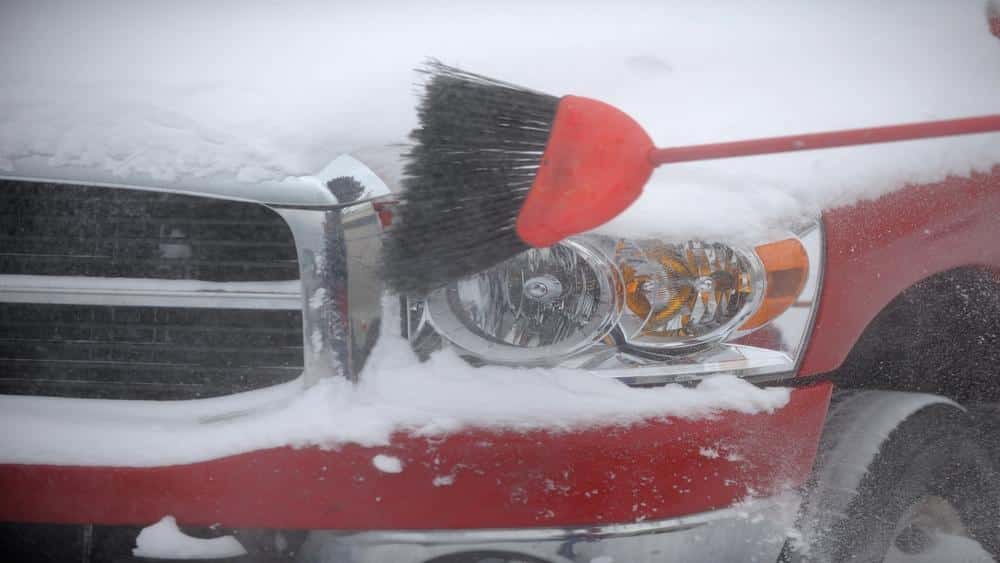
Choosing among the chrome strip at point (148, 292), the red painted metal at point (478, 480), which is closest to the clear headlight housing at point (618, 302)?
the red painted metal at point (478, 480)

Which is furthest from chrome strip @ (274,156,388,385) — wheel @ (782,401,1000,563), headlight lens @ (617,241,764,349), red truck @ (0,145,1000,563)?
wheel @ (782,401,1000,563)

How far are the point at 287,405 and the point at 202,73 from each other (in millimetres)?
698

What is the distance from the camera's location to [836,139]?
124 cm

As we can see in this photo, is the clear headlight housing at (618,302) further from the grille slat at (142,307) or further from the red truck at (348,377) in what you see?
the grille slat at (142,307)

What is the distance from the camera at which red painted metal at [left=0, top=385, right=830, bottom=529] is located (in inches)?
56.4

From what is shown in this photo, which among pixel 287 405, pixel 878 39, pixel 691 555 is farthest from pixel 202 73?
pixel 878 39

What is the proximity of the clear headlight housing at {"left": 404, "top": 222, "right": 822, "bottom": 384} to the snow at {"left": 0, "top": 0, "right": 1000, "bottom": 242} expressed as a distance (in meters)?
0.06

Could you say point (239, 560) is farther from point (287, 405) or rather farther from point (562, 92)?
point (562, 92)

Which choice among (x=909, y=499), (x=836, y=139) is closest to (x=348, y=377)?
(x=836, y=139)

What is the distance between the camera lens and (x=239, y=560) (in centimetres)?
159

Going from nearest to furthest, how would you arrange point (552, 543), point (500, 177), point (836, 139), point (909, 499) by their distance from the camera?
1. point (836, 139)
2. point (500, 177)
3. point (552, 543)
4. point (909, 499)

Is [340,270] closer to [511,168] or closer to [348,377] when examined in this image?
[348,377]

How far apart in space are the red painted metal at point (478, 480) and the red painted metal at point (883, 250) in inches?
6.8

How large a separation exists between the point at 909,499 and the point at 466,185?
4.26 ft
